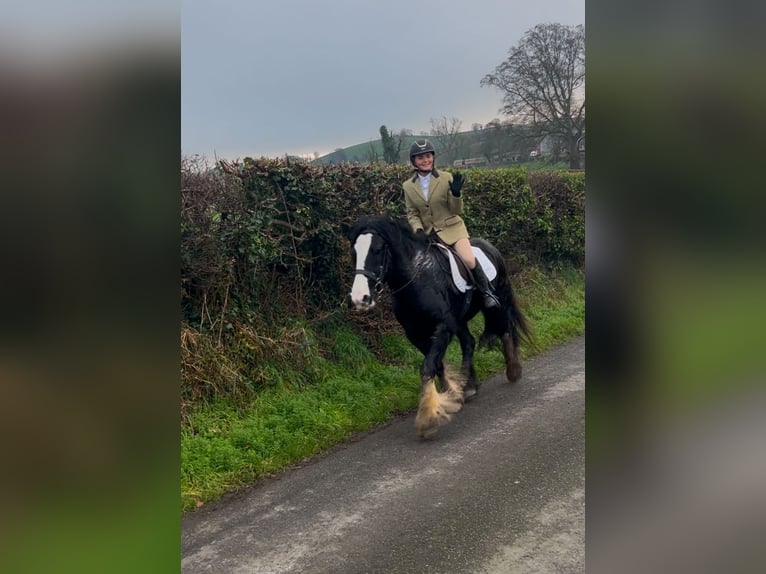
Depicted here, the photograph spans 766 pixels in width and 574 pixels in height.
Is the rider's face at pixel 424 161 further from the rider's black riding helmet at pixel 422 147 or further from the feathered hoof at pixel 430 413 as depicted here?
the feathered hoof at pixel 430 413

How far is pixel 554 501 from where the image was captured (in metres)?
3.03

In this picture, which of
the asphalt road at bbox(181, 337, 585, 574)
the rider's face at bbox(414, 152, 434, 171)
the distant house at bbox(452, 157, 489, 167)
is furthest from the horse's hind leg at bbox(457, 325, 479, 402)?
the distant house at bbox(452, 157, 489, 167)

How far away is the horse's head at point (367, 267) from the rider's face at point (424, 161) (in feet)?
2.96

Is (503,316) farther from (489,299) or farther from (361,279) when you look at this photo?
(361,279)

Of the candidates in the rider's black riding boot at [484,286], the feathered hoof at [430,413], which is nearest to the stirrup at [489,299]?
the rider's black riding boot at [484,286]

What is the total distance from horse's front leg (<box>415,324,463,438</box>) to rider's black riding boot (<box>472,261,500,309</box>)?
0.72 m

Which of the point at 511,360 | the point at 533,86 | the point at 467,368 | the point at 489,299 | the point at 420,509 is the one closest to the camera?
the point at 420,509

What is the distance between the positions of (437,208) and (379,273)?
3.59 ft

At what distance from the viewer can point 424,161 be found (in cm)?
478

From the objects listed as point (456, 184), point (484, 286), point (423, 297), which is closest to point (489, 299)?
point (484, 286)

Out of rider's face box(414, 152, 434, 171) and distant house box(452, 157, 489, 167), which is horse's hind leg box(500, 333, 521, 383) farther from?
distant house box(452, 157, 489, 167)

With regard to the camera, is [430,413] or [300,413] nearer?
[430,413]

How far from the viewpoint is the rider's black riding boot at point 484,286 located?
5168mm
